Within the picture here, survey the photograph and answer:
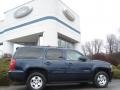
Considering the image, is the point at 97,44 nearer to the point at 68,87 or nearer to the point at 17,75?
the point at 68,87

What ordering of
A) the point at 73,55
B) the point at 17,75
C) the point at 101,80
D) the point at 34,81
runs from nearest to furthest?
the point at 17,75, the point at 34,81, the point at 73,55, the point at 101,80

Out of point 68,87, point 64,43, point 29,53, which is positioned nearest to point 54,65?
point 29,53

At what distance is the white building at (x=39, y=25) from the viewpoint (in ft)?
159

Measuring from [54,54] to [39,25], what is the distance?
3538 centimetres

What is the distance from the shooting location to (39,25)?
1945 inches

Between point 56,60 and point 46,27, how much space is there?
34.8 metres

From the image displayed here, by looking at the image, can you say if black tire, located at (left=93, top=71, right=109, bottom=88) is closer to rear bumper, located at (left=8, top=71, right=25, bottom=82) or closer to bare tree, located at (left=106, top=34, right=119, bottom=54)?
rear bumper, located at (left=8, top=71, right=25, bottom=82)

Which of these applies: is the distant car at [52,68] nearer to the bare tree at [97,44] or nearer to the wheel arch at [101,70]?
the wheel arch at [101,70]

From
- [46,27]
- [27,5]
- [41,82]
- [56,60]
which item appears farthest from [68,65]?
[27,5]

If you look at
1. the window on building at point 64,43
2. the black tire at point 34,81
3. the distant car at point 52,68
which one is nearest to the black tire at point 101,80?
the distant car at point 52,68

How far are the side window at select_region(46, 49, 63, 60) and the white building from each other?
32.3m

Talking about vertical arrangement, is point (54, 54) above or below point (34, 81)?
above

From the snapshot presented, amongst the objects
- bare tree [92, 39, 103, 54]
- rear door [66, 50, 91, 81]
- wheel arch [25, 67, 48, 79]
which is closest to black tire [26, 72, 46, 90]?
wheel arch [25, 67, 48, 79]

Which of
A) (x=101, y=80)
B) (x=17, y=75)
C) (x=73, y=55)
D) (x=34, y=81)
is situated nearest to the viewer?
(x=17, y=75)
